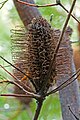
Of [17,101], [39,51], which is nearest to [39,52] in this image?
[39,51]

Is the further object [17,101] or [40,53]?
[17,101]

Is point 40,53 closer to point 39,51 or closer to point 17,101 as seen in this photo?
point 39,51

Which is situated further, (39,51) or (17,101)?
(17,101)

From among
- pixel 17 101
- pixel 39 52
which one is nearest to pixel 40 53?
pixel 39 52

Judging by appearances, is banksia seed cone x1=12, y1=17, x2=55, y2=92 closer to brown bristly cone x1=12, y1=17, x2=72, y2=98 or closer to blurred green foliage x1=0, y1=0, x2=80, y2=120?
brown bristly cone x1=12, y1=17, x2=72, y2=98

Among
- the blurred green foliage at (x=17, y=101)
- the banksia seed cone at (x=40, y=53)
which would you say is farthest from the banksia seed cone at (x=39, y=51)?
the blurred green foliage at (x=17, y=101)

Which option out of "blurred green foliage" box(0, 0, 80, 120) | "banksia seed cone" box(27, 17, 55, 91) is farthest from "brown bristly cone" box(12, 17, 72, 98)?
"blurred green foliage" box(0, 0, 80, 120)

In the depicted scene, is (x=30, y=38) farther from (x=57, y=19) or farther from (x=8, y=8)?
(x=8, y=8)

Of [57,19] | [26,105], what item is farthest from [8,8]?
[26,105]

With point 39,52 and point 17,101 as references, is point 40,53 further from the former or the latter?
point 17,101

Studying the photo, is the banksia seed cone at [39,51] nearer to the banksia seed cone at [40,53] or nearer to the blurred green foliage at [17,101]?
the banksia seed cone at [40,53]

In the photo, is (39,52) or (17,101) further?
(17,101)

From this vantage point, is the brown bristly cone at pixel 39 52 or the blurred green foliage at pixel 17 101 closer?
the brown bristly cone at pixel 39 52
